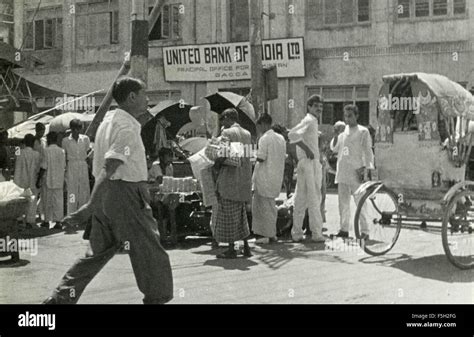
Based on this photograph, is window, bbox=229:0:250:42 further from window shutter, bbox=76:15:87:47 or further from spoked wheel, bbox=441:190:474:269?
spoked wheel, bbox=441:190:474:269

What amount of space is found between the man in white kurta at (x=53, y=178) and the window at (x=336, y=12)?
12671mm

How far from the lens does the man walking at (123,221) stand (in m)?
5.02

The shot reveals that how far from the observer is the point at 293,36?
21750mm

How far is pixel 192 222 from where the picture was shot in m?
9.50

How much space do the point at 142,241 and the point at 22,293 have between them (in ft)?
6.36

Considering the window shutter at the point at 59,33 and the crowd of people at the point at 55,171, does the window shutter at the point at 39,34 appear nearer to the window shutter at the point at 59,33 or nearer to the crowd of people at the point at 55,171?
the window shutter at the point at 59,33

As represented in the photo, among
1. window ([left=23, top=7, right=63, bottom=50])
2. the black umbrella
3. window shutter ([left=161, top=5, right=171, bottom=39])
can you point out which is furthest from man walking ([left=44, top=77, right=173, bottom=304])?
window ([left=23, top=7, right=63, bottom=50])

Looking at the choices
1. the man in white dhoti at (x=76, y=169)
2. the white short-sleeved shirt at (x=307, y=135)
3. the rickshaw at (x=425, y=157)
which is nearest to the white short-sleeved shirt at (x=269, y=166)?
the white short-sleeved shirt at (x=307, y=135)

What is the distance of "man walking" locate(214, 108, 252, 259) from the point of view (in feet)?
26.8

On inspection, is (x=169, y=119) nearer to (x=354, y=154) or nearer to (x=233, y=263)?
(x=354, y=154)

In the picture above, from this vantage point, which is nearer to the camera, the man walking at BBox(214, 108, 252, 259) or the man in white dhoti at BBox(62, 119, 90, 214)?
the man walking at BBox(214, 108, 252, 259)
